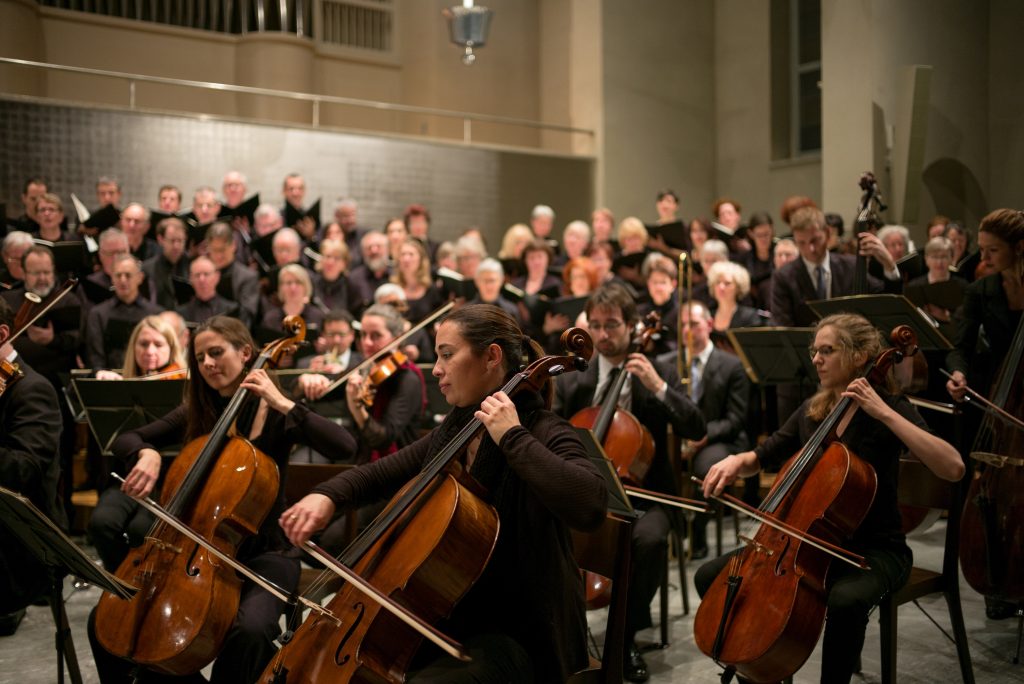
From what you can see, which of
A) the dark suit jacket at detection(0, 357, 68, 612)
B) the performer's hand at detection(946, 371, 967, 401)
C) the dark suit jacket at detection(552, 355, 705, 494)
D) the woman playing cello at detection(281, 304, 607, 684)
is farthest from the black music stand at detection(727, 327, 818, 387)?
the dark suit jacket at detection(0, 357, 68, 612)

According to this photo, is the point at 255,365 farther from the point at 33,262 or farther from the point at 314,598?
the point at 33,262

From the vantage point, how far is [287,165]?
9.14 m

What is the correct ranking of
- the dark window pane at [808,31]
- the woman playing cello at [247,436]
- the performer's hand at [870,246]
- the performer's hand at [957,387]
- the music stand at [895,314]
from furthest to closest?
the dark window pane at [808,31] < the performer's hand at [870,246] < the music stand at [895,314] < the performer's hand at [957,387] < the woman playing cello at [247,436]

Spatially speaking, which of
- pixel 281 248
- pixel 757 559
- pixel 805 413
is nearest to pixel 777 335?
pixel 805 413

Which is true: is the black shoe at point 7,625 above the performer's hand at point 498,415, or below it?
below

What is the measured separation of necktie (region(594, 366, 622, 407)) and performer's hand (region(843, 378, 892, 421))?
959 mm

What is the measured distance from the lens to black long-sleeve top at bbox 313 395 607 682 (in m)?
1.95

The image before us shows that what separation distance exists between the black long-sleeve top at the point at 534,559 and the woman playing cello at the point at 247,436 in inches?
28.7

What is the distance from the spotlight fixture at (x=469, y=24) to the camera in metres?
8.95

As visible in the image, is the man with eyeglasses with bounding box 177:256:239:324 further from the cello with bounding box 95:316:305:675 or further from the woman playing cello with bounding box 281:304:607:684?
the woman playing cello with bounding box 281:304:607:684

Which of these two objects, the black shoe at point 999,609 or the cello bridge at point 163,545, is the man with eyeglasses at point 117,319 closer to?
the cello bridge at point 163,545

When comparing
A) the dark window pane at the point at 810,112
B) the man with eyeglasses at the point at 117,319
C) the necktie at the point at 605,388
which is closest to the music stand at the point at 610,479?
the necktie at the point at 605,388

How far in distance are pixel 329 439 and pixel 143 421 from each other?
4.32 feet

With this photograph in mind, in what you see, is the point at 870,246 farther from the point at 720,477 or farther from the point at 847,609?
the point at 847,609
